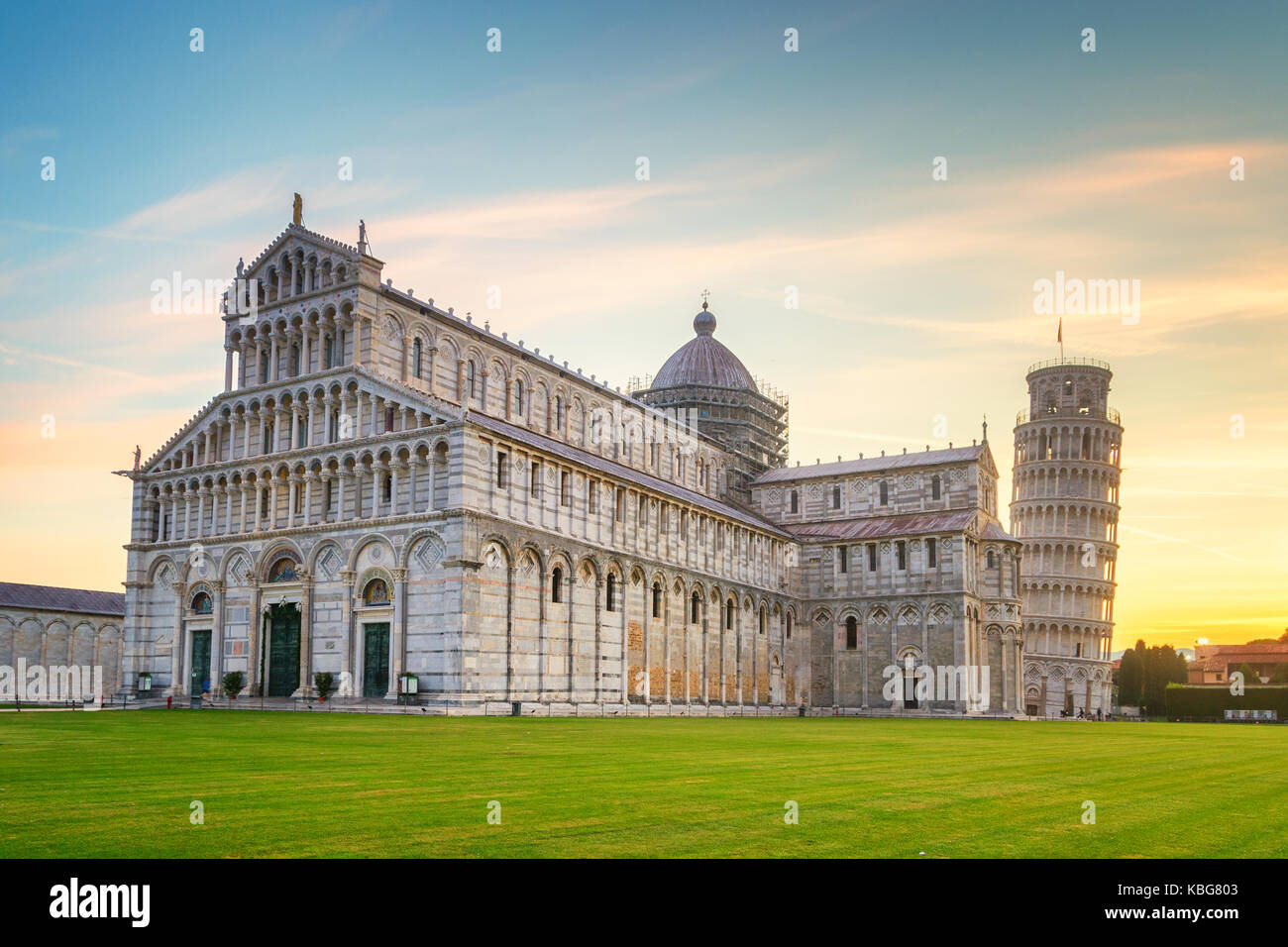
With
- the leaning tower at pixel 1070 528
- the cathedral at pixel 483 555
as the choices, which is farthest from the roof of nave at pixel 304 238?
the leaning tower at pixel 1070 528

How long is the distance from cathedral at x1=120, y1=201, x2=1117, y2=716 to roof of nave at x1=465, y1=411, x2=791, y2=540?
454 millimetres

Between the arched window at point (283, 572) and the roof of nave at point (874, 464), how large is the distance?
47288mm

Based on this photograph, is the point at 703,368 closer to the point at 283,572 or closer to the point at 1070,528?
the point at 1070,528

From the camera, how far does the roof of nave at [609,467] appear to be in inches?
2253

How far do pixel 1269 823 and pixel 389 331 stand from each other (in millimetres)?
50479

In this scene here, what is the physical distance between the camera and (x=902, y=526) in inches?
3381

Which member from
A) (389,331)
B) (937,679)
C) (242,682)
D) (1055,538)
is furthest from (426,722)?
(1055,538)

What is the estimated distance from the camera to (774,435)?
106 metres

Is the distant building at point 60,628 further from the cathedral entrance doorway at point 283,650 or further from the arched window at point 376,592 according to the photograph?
the arched window at point 376,592

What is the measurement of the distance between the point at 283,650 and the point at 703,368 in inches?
2095

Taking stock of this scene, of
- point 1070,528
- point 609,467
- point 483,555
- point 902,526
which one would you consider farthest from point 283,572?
point 1070,528

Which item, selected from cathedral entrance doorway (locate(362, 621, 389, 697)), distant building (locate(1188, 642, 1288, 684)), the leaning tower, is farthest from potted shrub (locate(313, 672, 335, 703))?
distant building (locate(1188, 642, 1288, 684))
